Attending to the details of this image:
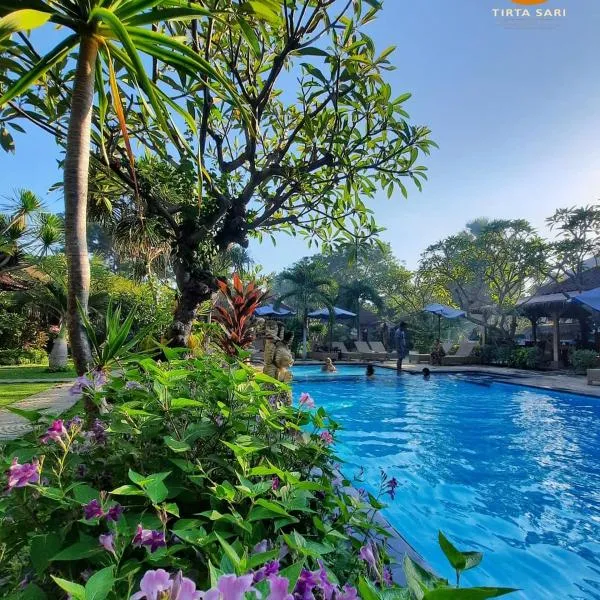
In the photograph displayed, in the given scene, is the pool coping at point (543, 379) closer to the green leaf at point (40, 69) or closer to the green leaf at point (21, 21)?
the green leaf at point (40, 69)

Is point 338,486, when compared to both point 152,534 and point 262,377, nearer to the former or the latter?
point 262,377

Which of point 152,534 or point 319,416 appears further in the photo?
point 319,416

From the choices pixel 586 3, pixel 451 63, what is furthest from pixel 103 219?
pixel 586 3

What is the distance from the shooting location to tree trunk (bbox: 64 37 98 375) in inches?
78.4

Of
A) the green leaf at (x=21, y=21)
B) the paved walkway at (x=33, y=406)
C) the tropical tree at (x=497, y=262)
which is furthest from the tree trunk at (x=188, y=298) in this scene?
the tropical tree at (x=497, y=262)

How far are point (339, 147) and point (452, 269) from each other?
75.0 ft

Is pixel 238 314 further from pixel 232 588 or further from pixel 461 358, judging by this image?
pixel 461 358

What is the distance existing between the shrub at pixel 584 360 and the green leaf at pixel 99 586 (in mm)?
17529

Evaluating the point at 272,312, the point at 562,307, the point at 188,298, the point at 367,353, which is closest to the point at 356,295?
the point at 367,353

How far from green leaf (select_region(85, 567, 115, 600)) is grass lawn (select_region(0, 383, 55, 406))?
21.4ft

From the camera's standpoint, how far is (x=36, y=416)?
1.33m

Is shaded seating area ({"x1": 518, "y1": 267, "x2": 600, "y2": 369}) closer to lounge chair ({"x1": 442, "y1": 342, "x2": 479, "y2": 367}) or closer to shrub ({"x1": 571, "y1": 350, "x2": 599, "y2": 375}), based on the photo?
shrub ({"x1": 571, "y1": 350, "x2": 599, "y2": 375})

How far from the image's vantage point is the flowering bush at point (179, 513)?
71cm

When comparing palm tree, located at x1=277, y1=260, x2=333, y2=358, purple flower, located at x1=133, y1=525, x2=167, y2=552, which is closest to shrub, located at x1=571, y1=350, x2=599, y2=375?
palm tree, located at x1=277, y1=260, x2=333, y2=358
